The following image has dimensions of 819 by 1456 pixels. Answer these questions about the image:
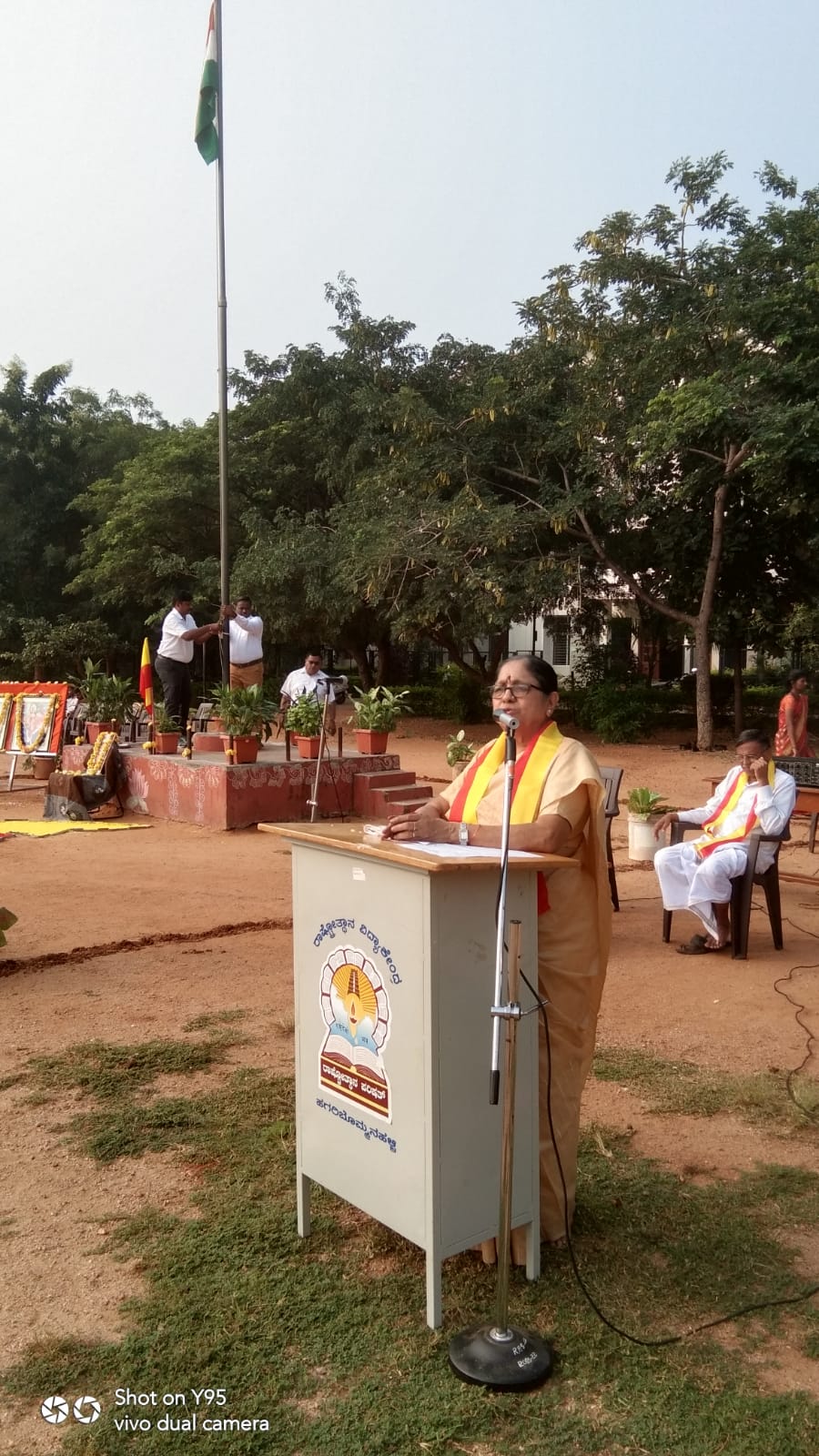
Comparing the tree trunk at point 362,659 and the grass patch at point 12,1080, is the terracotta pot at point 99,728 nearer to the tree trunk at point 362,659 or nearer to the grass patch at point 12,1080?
the grass patch at point 12,1080

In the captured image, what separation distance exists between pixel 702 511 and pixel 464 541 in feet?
14.4

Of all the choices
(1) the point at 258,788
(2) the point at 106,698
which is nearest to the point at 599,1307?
(1) the point at 258,788

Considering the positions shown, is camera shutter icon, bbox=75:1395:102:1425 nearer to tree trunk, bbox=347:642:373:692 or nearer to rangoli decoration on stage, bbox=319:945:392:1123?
rangoli decoration on stage, bbox=319:945:392:1123

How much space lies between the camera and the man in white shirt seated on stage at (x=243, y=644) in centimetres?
1233

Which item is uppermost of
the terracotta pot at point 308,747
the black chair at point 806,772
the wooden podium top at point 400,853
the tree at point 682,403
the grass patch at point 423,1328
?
the tree at point 682,403

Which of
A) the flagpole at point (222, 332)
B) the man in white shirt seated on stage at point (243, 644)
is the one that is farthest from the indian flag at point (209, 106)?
the man in white shirt seated on stage at point (243, 644)

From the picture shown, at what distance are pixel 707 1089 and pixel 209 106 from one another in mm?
12840

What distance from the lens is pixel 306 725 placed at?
1131 centimetres

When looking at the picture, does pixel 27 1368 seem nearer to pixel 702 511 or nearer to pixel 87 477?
pixel 702 511

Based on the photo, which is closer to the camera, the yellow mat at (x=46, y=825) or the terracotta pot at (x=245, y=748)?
the yellow mat at (x=46, y=825)

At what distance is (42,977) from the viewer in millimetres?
5477

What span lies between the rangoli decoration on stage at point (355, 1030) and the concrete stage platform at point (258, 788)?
7.82 metres

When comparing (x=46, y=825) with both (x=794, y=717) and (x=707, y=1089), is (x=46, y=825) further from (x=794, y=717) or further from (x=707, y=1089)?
(x=707, y=1089)

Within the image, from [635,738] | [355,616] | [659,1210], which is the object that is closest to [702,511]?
[635,738]
